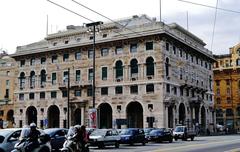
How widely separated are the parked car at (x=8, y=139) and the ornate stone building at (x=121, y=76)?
3781 centimetres

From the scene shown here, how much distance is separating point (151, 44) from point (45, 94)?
2010 centimetres

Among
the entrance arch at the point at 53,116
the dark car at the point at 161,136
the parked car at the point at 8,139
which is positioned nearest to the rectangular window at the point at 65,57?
the entrance arch at the point at 53,116

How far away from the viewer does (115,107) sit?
201ft

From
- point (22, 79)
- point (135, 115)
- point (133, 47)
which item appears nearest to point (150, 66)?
point (133, 47)

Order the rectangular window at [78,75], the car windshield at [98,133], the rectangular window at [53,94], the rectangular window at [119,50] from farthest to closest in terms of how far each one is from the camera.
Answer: the rectangular window at [53,94]
the rectangular window at [78,75]
the rectangular window at [119,50]
the car windshield at [98,133]

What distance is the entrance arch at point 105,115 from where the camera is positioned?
63.5 metres

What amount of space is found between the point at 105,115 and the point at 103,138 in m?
34.3

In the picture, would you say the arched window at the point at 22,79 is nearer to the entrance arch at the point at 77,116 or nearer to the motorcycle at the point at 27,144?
the entrance arch at the point at 77,116

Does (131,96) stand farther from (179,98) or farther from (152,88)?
(179,98)

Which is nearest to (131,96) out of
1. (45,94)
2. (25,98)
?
(45,94)

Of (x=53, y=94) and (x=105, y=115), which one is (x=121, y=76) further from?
(x=53, y=94)

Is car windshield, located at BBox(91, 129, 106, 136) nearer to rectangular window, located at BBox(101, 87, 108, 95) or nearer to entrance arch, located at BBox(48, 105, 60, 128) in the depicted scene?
rectangular window, located at BBox(101, 87, 108, 95)

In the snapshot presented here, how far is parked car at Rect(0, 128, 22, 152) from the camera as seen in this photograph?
17344mm

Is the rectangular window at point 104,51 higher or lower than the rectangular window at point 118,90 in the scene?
higher
